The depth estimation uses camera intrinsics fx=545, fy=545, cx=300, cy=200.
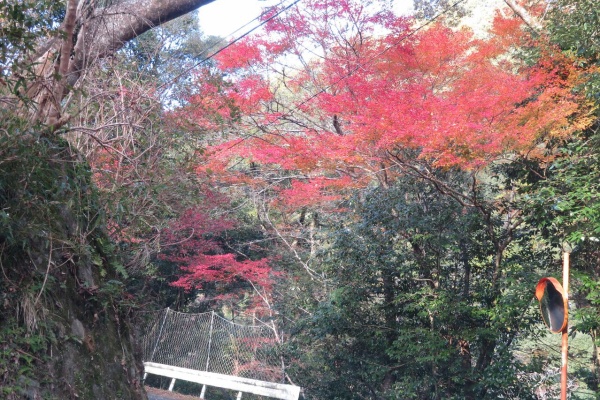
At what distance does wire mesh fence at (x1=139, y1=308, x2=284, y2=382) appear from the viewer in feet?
39.4

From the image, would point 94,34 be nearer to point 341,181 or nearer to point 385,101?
point 385,101

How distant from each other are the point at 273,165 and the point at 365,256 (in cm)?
535

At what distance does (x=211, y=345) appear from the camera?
1251cm

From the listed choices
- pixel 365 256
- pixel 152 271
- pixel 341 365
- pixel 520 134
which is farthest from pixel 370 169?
pixel 152 271

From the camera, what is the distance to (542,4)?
1098 centimetres

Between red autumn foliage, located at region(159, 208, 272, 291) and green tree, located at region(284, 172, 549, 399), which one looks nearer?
green tree, located at region(284, 172, 549, 399)

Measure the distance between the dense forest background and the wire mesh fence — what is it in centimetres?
77

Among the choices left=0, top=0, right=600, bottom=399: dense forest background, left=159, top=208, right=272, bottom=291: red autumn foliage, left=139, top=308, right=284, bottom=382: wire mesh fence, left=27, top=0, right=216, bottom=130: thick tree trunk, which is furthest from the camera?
left=159, top=208, right=272, bottom=291: red autumn foliage

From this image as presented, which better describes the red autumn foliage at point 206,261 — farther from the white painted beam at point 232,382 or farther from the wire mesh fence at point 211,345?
the white painted beam at point 232,382

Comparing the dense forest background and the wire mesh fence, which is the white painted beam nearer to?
the wire mesh fence

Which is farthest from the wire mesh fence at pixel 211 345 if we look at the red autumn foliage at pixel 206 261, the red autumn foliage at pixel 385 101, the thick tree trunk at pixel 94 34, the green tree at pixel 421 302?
the thick tree trunk at pixel 94 34

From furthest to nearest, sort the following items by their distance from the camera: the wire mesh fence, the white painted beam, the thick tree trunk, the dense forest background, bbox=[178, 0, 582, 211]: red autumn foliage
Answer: the wire mesh fence → the white painted beam → bbox=[178, 0, 582, 211]: red autumn foliage → the thick tree trunk → the dense forest background

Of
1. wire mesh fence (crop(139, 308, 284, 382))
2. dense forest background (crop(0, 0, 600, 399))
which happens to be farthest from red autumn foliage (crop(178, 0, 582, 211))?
wire mesh fence (crop(139, 308, 284, 382))

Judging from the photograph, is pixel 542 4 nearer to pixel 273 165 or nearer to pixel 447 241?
pixel 447 241
